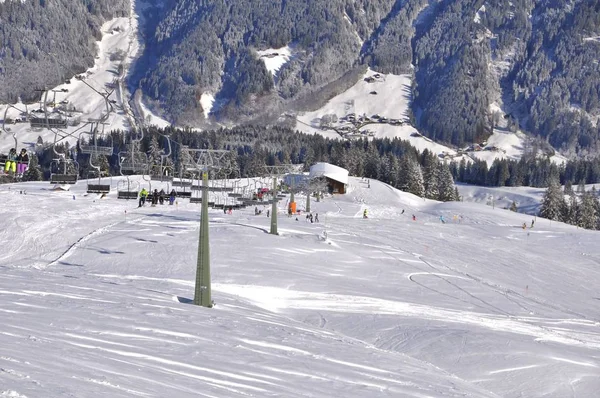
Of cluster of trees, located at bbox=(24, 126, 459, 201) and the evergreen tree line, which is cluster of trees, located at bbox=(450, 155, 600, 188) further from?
cluster of trees, located at bbox=(24, 126, 459, 201)

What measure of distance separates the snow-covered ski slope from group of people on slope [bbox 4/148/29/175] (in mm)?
3710

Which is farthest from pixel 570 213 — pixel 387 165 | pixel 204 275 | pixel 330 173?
pixel 204 275

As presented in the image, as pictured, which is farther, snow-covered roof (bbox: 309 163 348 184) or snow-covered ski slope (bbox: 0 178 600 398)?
snow-covered roof (bbox: 309 163 348 184)

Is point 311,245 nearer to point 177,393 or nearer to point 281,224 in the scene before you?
point 281,224

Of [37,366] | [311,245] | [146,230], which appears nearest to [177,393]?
[37,366]

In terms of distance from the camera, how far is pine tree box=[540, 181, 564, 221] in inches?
3861

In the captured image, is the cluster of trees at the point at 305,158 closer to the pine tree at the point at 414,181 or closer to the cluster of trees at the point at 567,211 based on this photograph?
Result: the pine tree at the point at 414,181

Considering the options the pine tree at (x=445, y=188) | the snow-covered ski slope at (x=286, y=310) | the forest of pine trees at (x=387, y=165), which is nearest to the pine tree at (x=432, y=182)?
the forest of pine trees at (x=387, y=165)

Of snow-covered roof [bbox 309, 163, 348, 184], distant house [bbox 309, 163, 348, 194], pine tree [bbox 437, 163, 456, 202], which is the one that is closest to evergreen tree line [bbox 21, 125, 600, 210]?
pine tree [bbox 437, 163, 456, 202]

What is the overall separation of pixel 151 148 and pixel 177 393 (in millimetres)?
115304

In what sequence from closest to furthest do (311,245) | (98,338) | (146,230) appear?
(98,338), (311,245), (146,230)

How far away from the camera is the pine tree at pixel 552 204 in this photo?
98062 millimetres

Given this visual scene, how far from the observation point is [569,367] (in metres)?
18.7

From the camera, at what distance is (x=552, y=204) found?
324 feet
